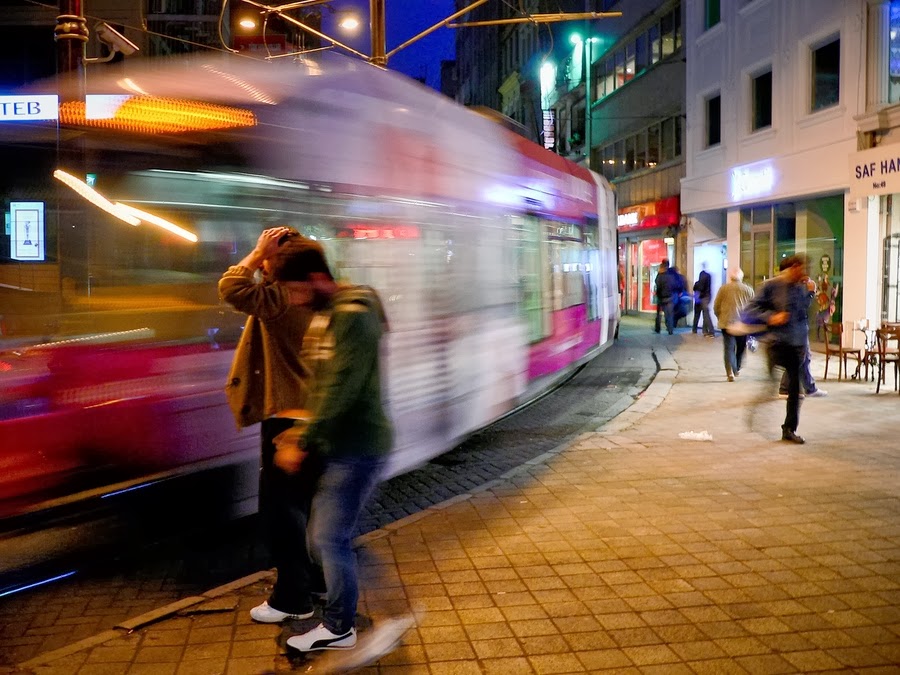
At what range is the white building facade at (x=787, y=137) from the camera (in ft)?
54.6

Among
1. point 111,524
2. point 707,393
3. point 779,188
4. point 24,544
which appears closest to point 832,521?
point 111,524

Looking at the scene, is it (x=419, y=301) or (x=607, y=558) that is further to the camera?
(x=419, y=301)

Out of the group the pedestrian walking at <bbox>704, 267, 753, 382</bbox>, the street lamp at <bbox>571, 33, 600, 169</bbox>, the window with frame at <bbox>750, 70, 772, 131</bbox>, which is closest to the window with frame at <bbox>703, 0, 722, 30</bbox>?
the window with frame at <bbox>750, 70, 772, 131</bbox>

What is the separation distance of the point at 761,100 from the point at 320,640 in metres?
19.9

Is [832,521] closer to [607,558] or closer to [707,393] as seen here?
[607,558]

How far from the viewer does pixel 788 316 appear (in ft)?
28.1

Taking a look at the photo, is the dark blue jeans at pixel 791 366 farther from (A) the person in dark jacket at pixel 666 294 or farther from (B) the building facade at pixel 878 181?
(A) the person in dark jacket at pixel 666 294

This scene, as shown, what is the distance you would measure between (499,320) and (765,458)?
9.55 feet

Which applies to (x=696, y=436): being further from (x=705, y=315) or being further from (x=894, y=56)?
(x=705, y=315)

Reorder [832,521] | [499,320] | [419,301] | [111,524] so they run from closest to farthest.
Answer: [111,524] < [832,521] < [419,301] < [499,320]

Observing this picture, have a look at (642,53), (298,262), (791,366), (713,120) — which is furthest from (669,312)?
(298,262)

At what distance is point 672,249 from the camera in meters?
27.5

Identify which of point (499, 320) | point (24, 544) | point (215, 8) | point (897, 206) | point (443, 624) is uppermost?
point (215, 8)

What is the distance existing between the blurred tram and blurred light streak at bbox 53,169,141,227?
11mm
